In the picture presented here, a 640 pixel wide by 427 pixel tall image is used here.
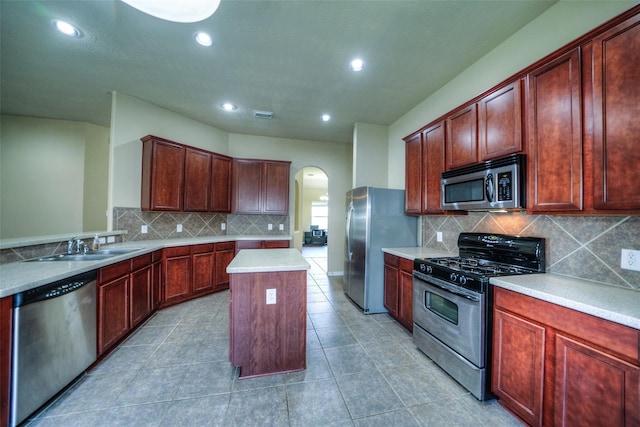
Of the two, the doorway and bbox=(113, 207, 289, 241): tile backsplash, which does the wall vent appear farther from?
the doorway

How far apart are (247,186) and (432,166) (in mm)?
3239

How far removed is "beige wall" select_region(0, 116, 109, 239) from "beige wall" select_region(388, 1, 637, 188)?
5.81 metres

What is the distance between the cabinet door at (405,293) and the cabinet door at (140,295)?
300 cm

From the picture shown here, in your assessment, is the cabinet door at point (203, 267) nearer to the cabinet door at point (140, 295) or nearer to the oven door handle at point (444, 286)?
the cabinet door at point (140, 295)

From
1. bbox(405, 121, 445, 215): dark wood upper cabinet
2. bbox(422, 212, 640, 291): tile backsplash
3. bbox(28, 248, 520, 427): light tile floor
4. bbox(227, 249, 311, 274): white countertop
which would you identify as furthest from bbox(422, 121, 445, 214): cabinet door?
bbox(227, 249, 311, 274): white countertop

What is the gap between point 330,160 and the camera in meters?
5.30

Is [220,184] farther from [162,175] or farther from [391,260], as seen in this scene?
[391,260]

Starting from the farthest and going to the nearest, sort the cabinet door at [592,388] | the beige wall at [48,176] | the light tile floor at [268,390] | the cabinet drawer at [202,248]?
the beige wall at [48,176]
the cabinet drawer at [202,248]
the light tile floor at [268,390]
the cabinet door at [592,388]

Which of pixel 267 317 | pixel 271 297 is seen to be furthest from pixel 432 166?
pixel 267 317

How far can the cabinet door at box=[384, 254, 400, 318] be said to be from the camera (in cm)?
291

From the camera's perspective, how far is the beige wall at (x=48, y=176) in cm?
393

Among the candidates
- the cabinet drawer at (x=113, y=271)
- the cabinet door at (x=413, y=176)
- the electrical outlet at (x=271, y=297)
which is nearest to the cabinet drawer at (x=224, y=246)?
the cabinet drawer at (x=113, y=271)

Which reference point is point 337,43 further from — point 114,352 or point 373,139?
point 114,352

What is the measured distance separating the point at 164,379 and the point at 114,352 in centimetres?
81
